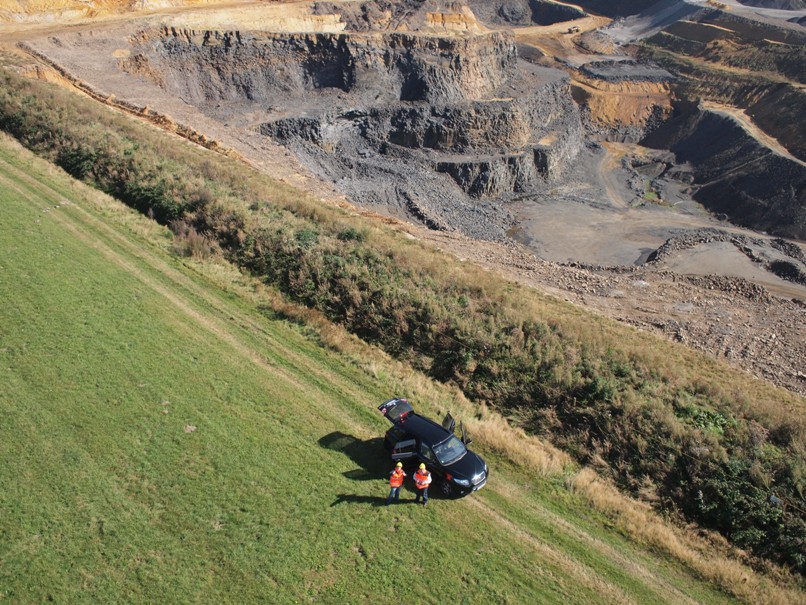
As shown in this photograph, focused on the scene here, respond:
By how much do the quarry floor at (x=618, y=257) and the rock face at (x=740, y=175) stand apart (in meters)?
2.49

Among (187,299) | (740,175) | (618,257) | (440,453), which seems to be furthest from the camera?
(740,175)

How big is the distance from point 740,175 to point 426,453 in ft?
184

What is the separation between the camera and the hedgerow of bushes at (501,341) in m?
15.0

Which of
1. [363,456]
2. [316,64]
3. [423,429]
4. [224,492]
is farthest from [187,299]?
[316,64]

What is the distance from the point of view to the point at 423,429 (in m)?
13.8

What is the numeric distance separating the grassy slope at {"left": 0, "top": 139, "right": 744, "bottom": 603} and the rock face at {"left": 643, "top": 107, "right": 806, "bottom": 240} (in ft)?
158

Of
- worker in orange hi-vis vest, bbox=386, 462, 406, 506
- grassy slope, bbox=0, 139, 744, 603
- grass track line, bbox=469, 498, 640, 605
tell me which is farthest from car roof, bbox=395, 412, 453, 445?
grass track line, bbox=469, 498, 640, 605

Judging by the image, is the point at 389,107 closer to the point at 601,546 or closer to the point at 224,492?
the point at 224,492

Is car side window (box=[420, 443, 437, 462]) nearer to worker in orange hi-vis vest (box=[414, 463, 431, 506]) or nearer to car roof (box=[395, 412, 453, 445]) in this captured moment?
car roof (box=[395, 412, 453, 445])

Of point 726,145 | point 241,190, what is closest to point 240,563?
point 241,190

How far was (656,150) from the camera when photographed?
69.5m

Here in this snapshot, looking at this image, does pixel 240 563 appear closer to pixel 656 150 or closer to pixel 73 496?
pixel 73 496

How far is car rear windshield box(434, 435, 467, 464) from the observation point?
43.7ft

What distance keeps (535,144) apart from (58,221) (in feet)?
150
